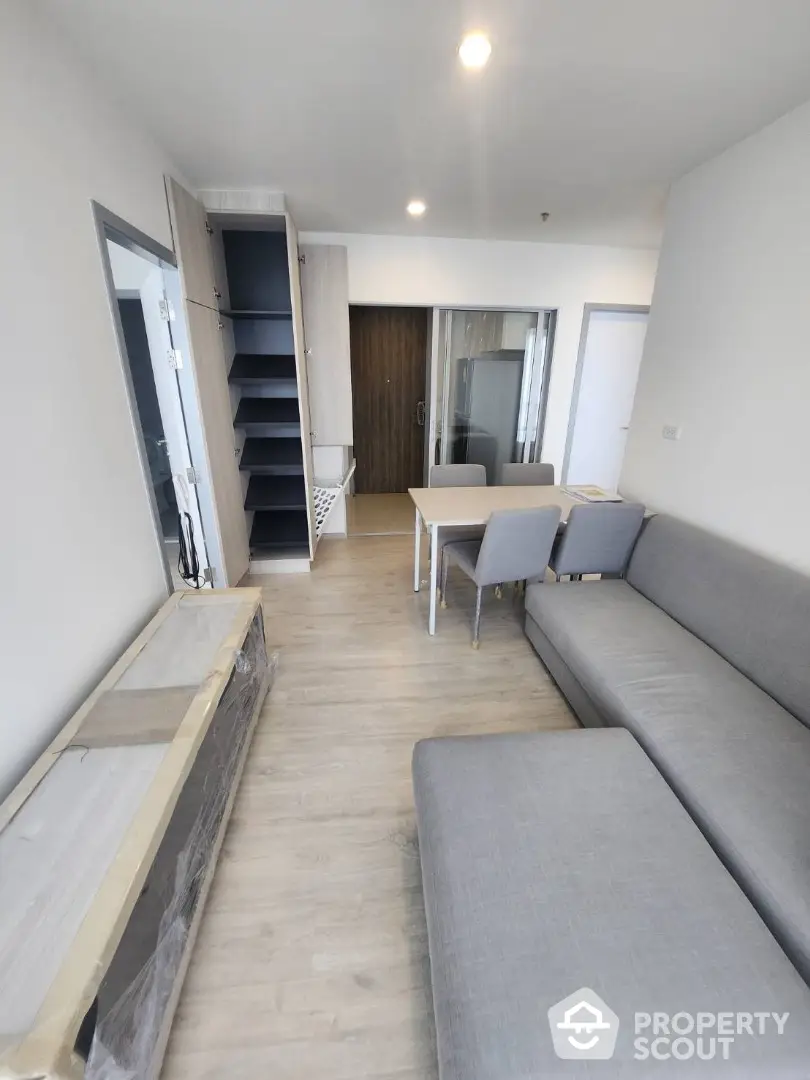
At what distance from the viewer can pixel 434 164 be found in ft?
7.43

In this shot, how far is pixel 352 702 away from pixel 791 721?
171 cm

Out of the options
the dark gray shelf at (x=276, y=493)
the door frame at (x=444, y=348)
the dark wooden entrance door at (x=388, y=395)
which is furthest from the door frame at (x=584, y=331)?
the dark gray shelf at (x=276, y=493)

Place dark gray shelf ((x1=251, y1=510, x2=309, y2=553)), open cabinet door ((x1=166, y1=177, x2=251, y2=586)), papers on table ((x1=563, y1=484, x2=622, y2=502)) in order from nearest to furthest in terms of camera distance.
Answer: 1. open cabinet door ((x1=166, y1=177, x2=251, y2=586))
2. papers on table ((x1=563, y1=484, x2=622, y2=502))
3. dark gray shelf ((x1=251, y1=510, x2=309, y2=553))

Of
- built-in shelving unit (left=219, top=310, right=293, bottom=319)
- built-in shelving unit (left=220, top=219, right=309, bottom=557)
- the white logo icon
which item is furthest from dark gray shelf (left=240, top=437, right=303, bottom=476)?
the white logo icon

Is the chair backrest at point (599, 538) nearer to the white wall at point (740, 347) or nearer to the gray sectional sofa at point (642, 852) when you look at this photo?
the white wall at point (740, 347)

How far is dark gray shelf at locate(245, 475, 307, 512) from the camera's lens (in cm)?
340

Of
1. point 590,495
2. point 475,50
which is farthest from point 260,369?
point 590,495

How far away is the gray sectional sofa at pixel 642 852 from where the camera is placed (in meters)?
0.81

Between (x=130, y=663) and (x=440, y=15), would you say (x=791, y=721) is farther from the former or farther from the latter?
(x=440, y=15)

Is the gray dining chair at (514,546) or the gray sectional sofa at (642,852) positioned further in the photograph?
→ the gray dining chair at (514,546)

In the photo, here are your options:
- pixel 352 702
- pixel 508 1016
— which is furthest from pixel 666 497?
pixel 508 1016

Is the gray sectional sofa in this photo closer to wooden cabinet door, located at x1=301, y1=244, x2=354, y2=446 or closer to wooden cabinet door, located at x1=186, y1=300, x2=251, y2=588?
wooden cabinet door, located at x1=186, y1=300, x2=251, y2=588

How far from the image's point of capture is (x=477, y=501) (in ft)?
8.93

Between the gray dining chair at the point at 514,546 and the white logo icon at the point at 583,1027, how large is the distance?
1.67 m
